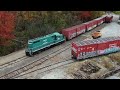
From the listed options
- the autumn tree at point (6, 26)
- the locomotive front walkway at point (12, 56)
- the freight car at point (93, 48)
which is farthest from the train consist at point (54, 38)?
the freight car at point (93, 48)

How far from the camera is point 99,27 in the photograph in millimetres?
39906

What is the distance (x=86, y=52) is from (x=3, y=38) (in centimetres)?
899

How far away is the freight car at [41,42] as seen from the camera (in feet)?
87.0

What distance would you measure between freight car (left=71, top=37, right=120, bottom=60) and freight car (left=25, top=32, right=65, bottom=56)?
128 inches

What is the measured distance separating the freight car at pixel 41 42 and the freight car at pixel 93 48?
3261 millimetres

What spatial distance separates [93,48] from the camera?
26.7 meters

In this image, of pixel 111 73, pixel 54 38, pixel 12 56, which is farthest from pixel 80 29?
pixel 12 56

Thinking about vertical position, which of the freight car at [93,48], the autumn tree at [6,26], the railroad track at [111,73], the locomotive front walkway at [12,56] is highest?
the autumn tree at [6,26]

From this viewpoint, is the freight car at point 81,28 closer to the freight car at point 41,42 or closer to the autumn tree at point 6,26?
the freight car at point 41,42

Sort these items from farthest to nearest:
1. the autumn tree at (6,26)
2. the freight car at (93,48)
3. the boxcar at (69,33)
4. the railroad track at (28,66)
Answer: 1. the boxcar at (69,33)
2. the autumn tree at (6,26)
3. the freight car at (93,48)
4. the railroad track at (28,66)

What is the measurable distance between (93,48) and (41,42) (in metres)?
5.48

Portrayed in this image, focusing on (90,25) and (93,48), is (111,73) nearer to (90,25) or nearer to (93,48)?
Answer: (93,48)
